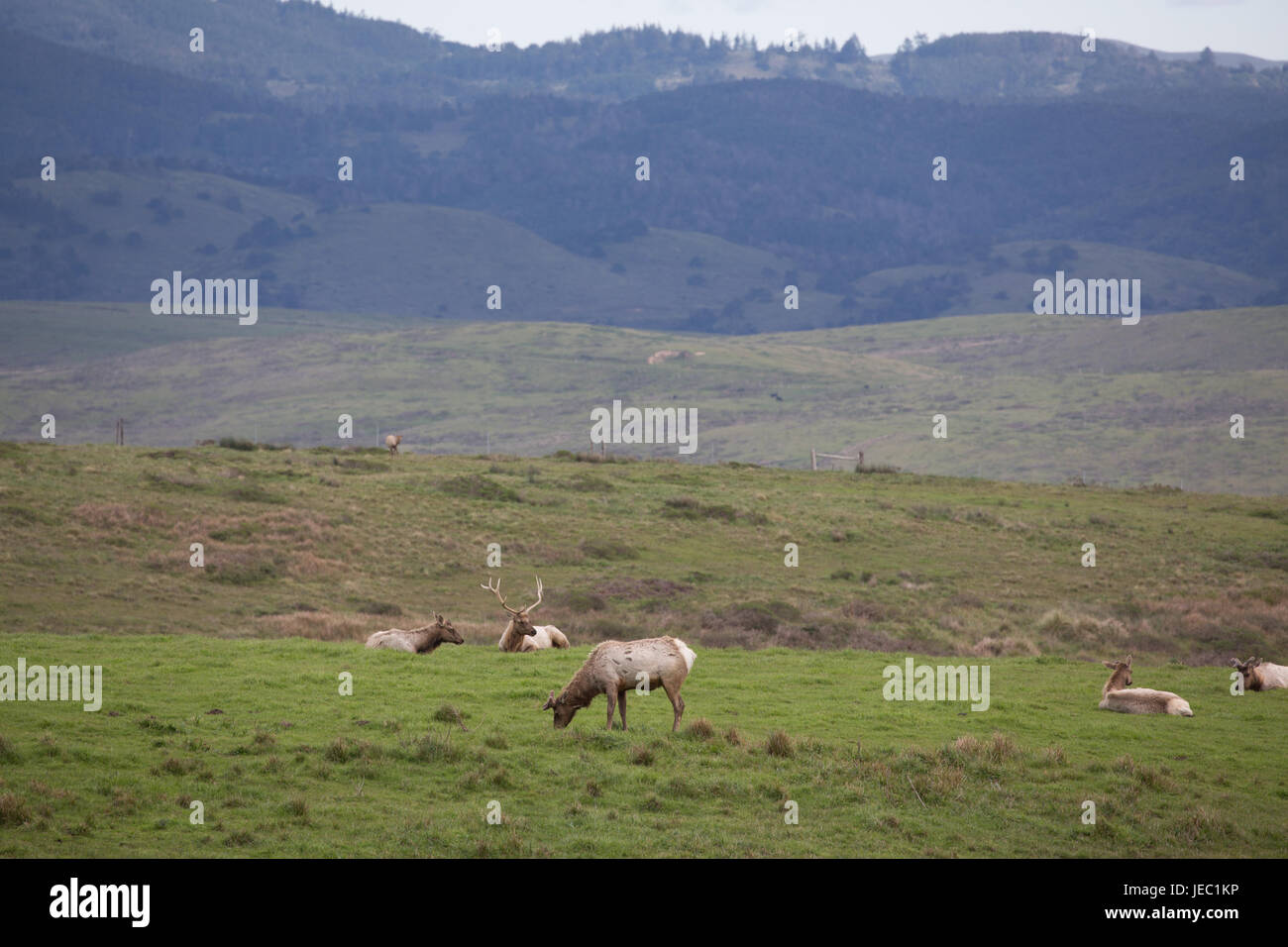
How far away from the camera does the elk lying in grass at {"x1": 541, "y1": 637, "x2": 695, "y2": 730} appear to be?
19.0 meters

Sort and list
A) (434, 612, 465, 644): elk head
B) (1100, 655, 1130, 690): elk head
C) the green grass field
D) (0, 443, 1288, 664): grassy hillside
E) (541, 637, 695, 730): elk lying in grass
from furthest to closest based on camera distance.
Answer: (0, 443, 1288, 664): grassy hillside → (434, 612, 465, 644): elk head → (1100, 655, 1130, 690): elk head → (541, 637, 695, 730): elk lying in grass → the green grass field

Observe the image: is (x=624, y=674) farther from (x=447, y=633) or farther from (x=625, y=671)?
(x=447, y=633)

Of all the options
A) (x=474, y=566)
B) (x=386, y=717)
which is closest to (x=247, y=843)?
(x=386, y=717)

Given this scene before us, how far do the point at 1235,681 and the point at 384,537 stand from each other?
29.5 metres

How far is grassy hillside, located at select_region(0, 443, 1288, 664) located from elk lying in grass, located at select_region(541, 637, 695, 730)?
1198 cm

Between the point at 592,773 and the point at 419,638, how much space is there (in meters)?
10.2

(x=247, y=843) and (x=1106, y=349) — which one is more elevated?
(x=1106, y=349)

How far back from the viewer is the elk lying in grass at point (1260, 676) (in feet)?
83.2

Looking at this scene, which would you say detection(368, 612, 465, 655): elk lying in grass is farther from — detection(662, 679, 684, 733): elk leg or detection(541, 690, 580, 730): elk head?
detection(662, 679, 684, 733): elk leg

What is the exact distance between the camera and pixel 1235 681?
83.3 ft

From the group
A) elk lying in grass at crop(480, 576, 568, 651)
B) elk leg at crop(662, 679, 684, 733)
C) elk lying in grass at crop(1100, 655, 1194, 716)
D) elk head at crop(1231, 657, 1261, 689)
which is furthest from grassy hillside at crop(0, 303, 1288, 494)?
elk leg at crop(662, 679, 684, 733)

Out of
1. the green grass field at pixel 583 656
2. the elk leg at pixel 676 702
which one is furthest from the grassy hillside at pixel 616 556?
the elk leg at pixel 676 702

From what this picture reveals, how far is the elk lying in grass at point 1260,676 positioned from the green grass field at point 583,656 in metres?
0.77

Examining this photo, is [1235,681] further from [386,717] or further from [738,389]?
[738,389]
